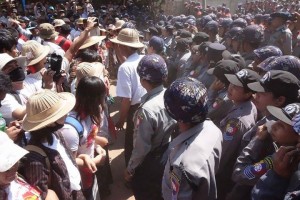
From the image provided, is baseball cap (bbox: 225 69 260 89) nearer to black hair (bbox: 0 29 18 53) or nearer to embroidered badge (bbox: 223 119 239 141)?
embroidered badge (bbox: 223 119 239 141)

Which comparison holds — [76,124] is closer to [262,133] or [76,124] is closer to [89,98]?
[89,98]

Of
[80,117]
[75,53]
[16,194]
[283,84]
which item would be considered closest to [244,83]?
[283,84]

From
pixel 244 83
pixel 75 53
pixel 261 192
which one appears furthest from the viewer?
pixel 75 53

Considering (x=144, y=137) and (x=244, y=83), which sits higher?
(x=244, y=83)

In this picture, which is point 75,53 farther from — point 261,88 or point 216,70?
point 261,88

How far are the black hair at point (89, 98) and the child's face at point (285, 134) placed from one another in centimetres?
157

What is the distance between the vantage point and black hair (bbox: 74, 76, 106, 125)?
2812 millimetres

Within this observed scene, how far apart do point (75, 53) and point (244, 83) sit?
2886 mm

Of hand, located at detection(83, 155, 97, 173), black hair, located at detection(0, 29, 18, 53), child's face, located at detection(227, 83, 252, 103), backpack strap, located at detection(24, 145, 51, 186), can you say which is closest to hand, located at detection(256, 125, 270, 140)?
child's face, located at detection(227, 83, 252, 103)

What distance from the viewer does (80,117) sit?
2779 mm

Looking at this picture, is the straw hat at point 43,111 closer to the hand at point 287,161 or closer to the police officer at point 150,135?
the police officer at point 150,135

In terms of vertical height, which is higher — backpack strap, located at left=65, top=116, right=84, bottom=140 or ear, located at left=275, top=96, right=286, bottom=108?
ear, located at left=275, top=96, right=286, bottom=108

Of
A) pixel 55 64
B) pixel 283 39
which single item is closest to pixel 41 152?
pixel 55 64

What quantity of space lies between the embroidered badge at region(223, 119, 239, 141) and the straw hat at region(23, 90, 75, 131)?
4.69 feet
